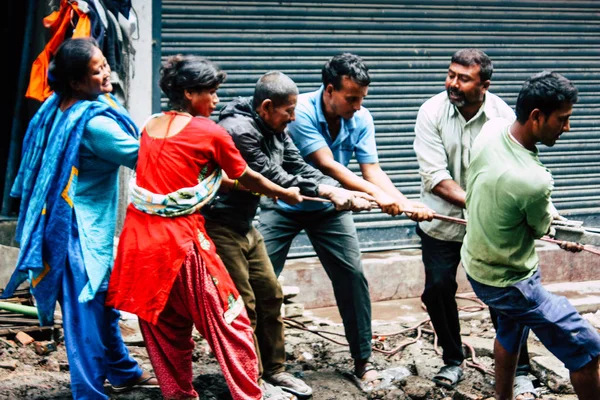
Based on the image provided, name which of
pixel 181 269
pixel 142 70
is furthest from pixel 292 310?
pixel 181 269

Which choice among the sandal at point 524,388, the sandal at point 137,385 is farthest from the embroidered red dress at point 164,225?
the sandal at point 524,388

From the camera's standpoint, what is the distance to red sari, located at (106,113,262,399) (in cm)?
425

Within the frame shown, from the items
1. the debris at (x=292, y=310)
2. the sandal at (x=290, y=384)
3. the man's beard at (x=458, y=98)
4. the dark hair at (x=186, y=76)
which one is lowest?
the debris at (x=292, y=310)

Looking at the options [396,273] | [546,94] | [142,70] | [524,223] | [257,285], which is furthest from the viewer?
[396,273]

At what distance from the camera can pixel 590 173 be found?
30.3ft

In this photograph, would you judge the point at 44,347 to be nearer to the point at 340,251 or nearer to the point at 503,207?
the point at 340,251

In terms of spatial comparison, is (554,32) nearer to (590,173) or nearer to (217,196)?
(590,173)

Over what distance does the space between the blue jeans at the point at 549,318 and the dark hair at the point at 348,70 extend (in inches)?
54.2

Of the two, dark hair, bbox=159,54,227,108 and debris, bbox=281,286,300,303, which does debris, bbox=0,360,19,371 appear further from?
debris, bbox=281,286,300,303

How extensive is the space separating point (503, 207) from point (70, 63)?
7.44 feet

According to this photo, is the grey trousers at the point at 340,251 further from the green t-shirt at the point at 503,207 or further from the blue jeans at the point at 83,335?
the blue jeans at the point at 83,335

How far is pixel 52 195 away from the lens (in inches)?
178

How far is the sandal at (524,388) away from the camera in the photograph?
5.35m

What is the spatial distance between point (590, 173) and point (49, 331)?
5.86 m
